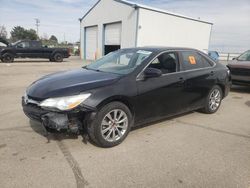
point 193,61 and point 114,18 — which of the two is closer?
point 193,61

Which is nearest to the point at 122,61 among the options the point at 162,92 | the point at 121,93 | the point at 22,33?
the point at 162,92

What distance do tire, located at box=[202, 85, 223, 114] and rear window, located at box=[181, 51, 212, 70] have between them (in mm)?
622

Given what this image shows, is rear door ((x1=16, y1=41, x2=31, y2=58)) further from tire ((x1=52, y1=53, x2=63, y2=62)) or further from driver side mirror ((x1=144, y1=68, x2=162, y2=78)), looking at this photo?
driver side mirror ((x1=144, y1=68, x2=162, y2=78))

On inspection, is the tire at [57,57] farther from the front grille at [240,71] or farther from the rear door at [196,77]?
the rear door at [196,77]

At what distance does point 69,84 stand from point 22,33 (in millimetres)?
78704

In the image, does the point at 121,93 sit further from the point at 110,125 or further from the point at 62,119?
the point at 62,119

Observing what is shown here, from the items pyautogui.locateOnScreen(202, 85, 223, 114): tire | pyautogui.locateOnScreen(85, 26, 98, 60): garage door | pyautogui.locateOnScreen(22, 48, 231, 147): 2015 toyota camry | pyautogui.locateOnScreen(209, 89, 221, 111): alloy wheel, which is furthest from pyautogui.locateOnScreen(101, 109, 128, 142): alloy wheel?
pyautogui.locateOnScreen(85, 26, 98, 60): garage door

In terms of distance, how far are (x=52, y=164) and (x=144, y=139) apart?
157 centimetres

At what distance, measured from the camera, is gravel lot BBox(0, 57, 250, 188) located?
268 cm

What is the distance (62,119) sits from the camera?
3152 mm

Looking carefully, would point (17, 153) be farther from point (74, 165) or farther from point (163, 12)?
point (163, 12)

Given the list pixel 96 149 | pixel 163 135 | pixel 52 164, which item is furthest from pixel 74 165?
pixel 163 135

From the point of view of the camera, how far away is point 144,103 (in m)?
3.81

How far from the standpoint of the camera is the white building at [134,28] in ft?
59.1
